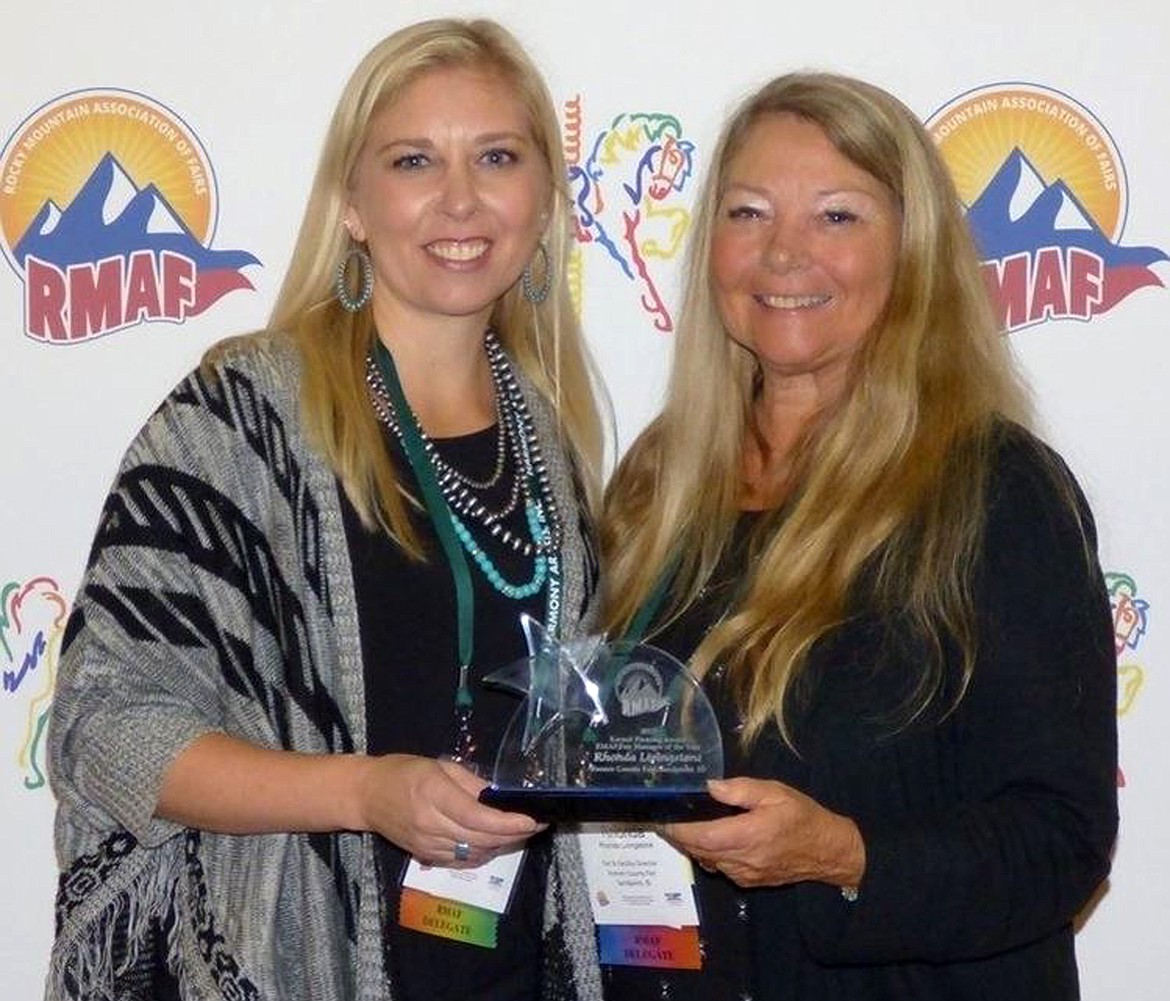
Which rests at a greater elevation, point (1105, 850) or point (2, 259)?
point (2, 259)

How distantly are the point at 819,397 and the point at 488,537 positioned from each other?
408 mm

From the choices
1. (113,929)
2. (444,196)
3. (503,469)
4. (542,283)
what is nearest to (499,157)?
(444,196)

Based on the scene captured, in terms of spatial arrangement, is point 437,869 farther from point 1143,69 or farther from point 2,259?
point 1143,69

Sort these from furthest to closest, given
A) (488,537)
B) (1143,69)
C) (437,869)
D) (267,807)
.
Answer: (1143,69), (488,537), (437,869), (267,807)

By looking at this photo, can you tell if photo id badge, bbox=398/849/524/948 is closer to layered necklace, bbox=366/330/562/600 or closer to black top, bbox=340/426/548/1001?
black top, bbox=340/426/548/1001

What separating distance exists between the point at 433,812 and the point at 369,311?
27.1 inches

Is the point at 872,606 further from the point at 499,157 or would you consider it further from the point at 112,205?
the point at 112,205

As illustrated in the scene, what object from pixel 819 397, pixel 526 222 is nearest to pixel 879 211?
pixel 819 397

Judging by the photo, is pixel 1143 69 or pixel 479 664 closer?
pixel 479 664

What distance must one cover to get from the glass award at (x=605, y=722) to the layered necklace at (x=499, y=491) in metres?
0.22

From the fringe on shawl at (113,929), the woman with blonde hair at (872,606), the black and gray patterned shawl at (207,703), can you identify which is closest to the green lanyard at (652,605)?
the woman with blonde hair at (872,606)

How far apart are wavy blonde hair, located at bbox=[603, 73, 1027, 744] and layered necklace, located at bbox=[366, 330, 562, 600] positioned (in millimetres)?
111

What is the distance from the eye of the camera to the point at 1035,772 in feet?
5.93

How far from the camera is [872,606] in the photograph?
191 centimetres
